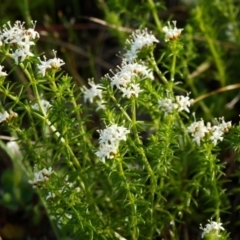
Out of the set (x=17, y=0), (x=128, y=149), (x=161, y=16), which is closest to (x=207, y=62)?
(x=161, y=16)

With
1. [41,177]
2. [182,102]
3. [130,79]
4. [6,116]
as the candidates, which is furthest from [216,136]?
[6,116]

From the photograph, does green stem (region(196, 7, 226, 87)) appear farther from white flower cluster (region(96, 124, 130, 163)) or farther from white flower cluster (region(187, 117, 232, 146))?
white flower cluster (region(96, 124, 130, 163))

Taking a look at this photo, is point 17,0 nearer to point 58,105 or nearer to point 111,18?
point 111,18

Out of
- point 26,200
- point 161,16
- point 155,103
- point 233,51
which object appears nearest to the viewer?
point 155,103

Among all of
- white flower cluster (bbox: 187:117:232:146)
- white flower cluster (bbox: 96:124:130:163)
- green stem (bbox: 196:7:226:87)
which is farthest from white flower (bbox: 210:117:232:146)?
green stem (bbox: 196:7:226:87)

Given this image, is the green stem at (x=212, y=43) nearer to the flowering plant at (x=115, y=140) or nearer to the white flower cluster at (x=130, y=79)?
the flowering plant at (x=115, y=140)

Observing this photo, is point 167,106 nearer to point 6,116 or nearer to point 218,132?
point 218,132

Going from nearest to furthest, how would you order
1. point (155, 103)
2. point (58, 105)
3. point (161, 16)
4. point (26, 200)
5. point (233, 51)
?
point (58, 105)
point (155, 103)
point (26, 200)
point (233, 51)
point (161, 16)
